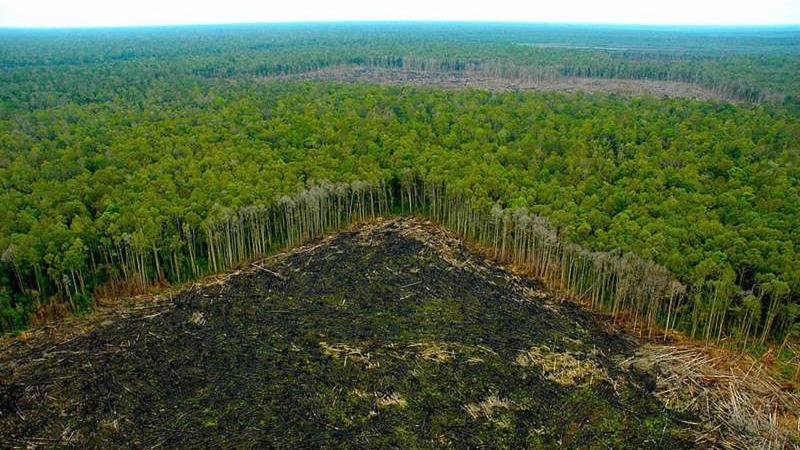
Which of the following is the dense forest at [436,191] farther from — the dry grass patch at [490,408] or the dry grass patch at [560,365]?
the dry grass patch at [490,408]

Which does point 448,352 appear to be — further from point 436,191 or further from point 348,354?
point 436,191

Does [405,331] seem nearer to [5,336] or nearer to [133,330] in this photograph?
[133,330]

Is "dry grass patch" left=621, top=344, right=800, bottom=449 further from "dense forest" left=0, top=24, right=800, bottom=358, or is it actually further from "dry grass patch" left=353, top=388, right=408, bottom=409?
"dry grass patch" left=353, top=388, right=408, bottom=409

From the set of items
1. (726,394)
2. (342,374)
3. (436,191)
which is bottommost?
(726,394)

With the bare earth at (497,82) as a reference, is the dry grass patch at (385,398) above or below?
below

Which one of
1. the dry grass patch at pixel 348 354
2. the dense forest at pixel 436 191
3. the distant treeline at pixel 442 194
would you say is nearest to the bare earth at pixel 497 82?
the dense forest at pixel 436 191

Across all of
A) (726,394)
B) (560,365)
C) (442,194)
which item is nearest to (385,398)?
(560,365)
